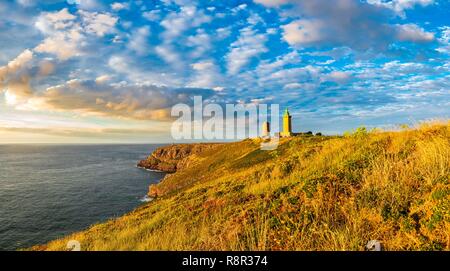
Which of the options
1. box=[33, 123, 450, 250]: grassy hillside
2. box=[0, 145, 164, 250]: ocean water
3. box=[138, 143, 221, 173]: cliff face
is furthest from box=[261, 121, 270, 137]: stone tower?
box=[33, 123, 450, 250]: grassy hillside

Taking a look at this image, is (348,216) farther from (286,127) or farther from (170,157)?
(170,157)

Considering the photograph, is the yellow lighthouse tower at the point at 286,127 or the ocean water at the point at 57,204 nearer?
the ocean water at the point at 57,204

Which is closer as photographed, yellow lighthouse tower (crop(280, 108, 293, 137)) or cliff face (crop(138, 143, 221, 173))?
yellow lighthouse tower (crop(280, 108, 293, 137))

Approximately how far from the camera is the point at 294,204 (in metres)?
6.98

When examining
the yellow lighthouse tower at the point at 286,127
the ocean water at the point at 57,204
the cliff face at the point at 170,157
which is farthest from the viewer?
the cliff face at the point at 170,157

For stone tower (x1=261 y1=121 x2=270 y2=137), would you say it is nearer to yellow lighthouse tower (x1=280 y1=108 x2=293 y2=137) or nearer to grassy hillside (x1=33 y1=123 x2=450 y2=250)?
yellow lighthouse tower (x1=280 y1=108 x2=293 y2=137)

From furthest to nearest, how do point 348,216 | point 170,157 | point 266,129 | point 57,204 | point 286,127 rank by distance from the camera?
point 170,157 < point 266,129 < point 286,127 < point 57,204 < point 348,216

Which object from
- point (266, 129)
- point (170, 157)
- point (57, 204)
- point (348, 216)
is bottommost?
point (57, 204)

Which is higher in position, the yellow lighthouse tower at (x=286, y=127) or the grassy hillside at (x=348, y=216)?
the yellow lighthouse tower at (x=286, y=127)

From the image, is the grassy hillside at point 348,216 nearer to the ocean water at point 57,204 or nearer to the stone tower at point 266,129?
the ocean water at point 57,204

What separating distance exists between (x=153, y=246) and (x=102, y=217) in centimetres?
4892

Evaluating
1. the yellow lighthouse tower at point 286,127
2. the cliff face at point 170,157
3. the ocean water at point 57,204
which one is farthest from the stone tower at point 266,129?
the cliff face at point 170,157

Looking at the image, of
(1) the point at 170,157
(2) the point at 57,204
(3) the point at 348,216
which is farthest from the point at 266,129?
(3) the point at 348,216
